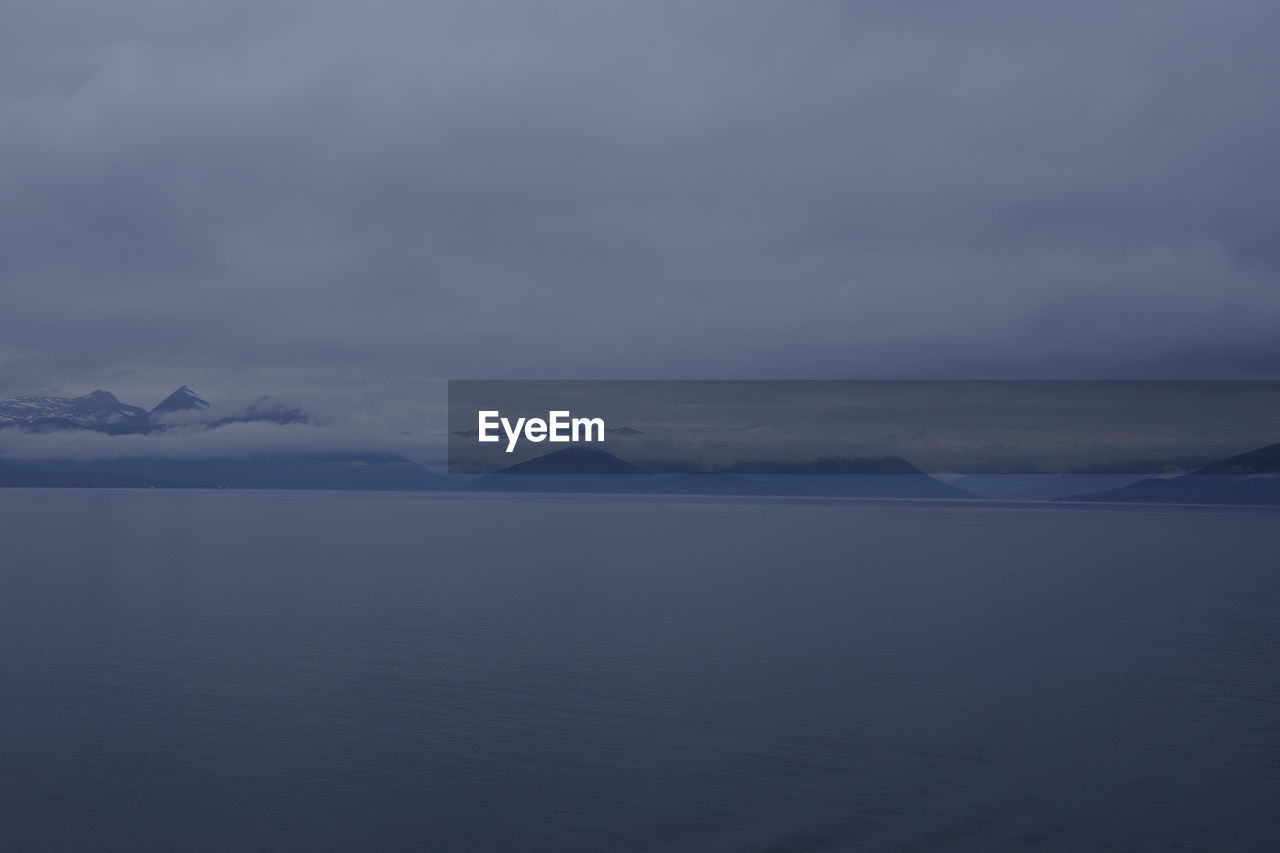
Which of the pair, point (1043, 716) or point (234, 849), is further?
point (1043, 716)

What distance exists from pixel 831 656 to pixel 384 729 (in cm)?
1906

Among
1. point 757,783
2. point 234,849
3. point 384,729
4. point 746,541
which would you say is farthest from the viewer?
point 746,541

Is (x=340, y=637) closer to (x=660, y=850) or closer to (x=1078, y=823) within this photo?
(x=660, y=850)

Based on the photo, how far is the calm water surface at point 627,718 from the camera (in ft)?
68.3

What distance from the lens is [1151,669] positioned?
3869cm

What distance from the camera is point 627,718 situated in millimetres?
29438

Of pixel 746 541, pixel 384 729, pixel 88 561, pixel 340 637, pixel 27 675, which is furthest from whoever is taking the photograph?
pixel 746 541

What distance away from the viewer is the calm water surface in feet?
68.3

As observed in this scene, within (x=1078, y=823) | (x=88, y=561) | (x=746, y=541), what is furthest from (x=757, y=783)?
(x=746, y=541)

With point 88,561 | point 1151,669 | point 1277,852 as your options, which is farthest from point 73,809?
point 88,561

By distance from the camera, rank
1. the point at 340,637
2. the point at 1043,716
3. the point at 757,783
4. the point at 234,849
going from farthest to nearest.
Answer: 1. the point at 340,637
2. the point at 1043,716
3. the point at 757,783
4. the point at 234,849

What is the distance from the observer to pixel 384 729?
91.0 ft

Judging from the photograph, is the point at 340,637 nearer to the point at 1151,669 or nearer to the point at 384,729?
the point at 384,729

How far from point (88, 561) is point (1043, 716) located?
7589 centimetres
